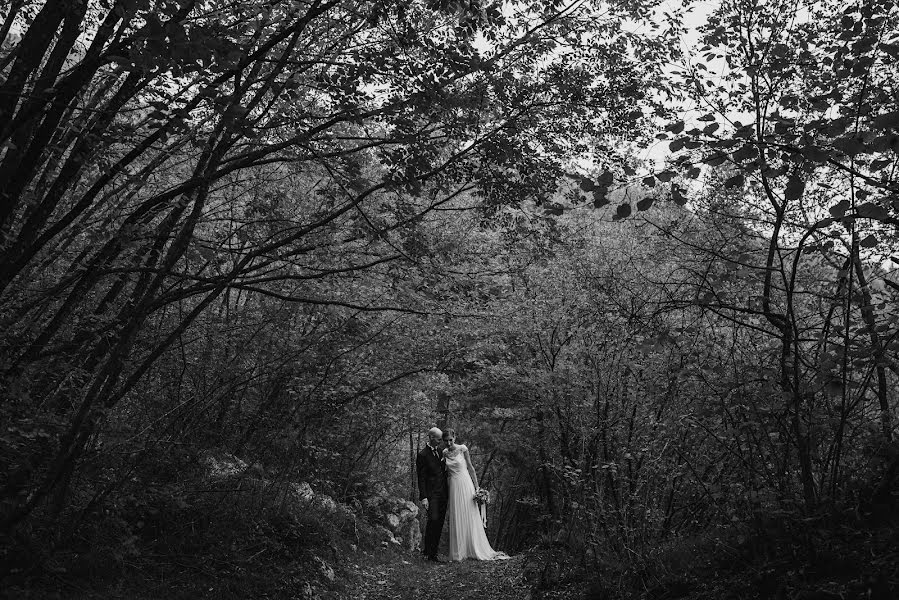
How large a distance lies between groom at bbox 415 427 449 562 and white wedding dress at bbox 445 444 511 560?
0.47 feet

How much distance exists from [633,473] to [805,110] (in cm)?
347

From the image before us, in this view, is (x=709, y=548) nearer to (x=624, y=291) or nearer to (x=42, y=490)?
(x=42, y=490)

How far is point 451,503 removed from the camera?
10.3m

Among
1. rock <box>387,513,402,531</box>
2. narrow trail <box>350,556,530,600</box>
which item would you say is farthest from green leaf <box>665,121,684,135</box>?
rock <box>387,513,402,531</box>

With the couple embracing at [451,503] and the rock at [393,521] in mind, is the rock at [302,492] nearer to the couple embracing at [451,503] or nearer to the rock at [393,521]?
the couple embracing at [451,503]

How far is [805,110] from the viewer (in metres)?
5.60

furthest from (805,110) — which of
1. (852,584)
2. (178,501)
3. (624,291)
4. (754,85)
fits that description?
(178,501)

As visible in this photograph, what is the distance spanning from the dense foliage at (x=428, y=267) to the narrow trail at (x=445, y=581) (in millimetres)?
787

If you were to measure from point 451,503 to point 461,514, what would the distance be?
22 centimetres

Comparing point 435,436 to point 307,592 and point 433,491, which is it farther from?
Result: point 307,592

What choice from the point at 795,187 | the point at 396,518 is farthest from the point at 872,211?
the point at 396,518

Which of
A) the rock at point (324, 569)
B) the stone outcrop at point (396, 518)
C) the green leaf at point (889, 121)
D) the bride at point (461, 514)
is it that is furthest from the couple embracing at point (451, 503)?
the green leaf at point (889, 121)

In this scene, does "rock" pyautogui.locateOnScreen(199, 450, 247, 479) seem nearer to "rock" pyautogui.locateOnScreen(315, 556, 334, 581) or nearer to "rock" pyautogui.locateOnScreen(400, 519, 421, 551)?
"rock" pyautogui.locateOnScreen(315, 556, 334, 581)

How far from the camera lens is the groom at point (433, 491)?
1017 centimetres
